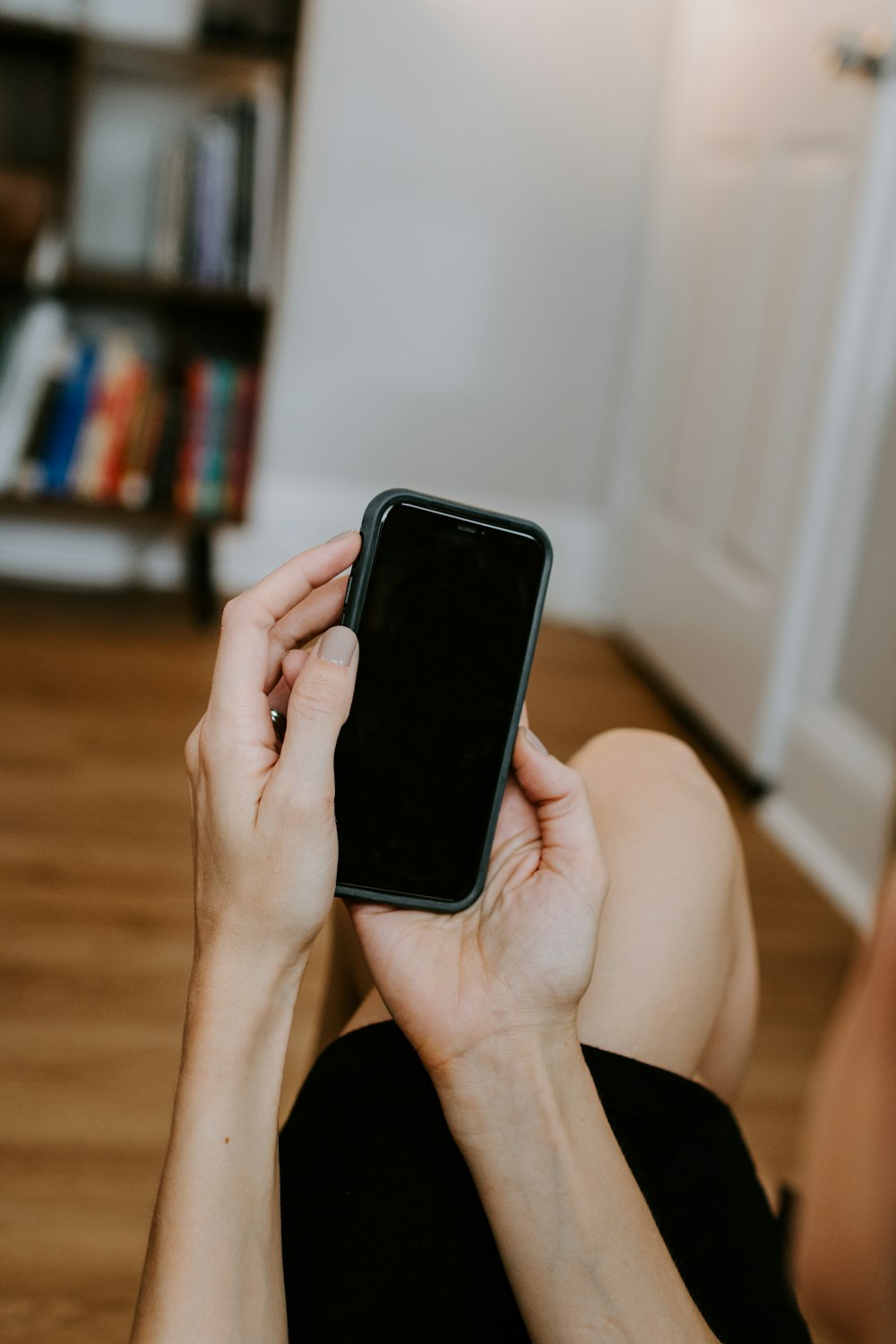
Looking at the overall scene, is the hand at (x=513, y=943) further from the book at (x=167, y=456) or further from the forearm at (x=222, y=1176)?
the book at (x=167, y=456)

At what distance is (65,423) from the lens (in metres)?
2.40

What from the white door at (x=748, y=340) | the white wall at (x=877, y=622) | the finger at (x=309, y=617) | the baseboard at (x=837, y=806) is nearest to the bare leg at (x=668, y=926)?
the finger at (x=309, y=617)

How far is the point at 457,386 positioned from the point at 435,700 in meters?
2.27

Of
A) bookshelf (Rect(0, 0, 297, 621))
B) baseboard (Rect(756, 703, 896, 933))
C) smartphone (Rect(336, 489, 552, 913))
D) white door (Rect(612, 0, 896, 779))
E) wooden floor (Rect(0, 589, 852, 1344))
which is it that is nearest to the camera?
smartphone (Rect(336, 489, 552, 913))

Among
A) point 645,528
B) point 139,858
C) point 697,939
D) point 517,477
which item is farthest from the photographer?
point 517,477

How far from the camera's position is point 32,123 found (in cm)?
246

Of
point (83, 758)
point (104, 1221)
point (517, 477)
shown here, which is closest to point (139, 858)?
point (83, 758)

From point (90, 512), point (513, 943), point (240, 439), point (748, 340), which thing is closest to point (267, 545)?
point (240, 439)

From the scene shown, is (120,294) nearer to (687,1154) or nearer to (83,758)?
(83,758)

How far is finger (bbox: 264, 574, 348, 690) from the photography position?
1.96 ft

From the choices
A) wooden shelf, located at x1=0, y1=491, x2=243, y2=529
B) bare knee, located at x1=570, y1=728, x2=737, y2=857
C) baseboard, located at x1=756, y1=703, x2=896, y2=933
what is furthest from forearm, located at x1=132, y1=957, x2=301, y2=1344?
wooden shelf, located at x1=0, y1=491, x2=243, y2=529

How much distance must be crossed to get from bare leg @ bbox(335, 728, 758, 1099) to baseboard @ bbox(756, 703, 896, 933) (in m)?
0.89

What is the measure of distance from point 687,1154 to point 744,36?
2.24 m

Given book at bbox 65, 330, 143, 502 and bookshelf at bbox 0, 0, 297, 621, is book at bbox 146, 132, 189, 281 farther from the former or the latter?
book at bbox 65, 330, 143, 502
